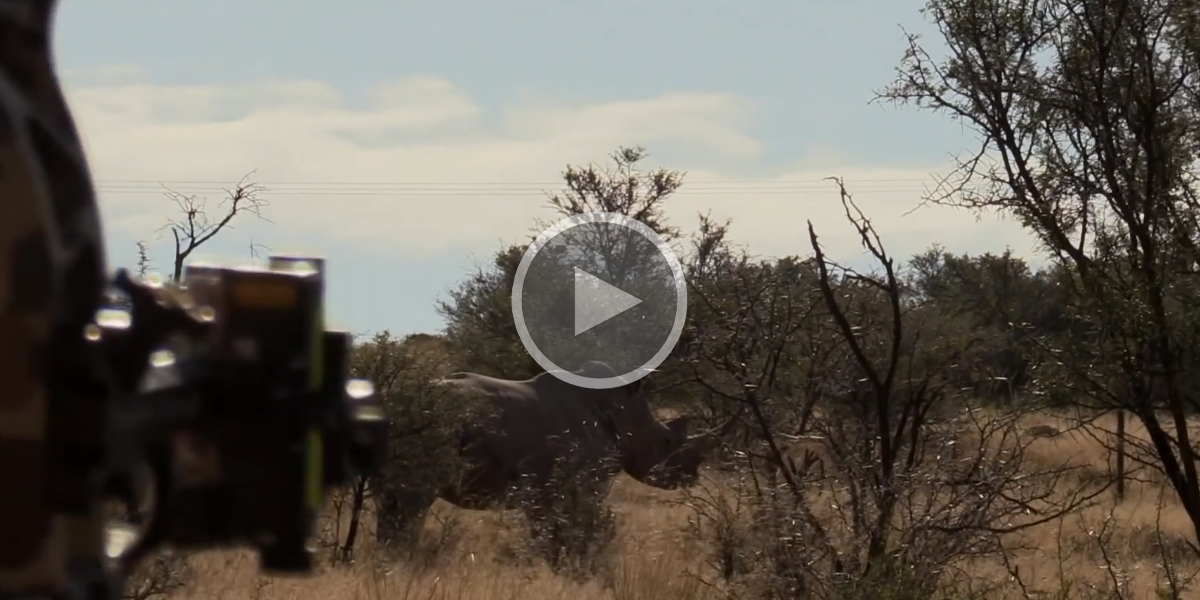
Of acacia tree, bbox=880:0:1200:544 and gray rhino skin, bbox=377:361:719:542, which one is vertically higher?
acacia tree, bbox=880:0:1200:544

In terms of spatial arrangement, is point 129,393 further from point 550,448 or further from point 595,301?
point 595,301

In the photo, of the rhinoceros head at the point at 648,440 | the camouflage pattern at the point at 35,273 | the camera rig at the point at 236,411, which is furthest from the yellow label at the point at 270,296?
the rhinoceros head at the point at 648,440

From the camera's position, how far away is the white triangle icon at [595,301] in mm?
21688

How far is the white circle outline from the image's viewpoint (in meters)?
14.8

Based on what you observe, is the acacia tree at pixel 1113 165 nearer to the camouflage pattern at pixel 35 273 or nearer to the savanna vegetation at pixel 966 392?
the savanna vegetation at pixel 966 392

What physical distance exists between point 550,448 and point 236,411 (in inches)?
487

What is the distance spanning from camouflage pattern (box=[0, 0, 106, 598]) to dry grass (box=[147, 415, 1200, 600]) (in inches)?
242

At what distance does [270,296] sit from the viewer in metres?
1.01

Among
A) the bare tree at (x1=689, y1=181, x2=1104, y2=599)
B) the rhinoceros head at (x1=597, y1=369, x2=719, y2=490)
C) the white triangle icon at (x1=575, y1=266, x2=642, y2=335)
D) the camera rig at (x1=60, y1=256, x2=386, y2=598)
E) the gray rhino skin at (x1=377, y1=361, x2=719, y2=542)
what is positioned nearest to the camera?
the camera rig at (x1=60, y1=256, x2=386, y2=598)

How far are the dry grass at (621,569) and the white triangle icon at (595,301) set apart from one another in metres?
8.88

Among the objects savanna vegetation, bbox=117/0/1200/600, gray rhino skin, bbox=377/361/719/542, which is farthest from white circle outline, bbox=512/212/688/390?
savanna vegetation, bbox=117/0/1200/600

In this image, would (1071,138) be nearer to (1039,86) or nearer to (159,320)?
(1039,86)

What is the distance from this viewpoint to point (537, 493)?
11266mm

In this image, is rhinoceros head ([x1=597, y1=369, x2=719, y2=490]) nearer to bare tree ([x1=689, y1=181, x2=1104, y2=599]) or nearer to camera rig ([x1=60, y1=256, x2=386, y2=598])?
bare tree ([x1=689, y1=181, x2=1104, y2=599])
